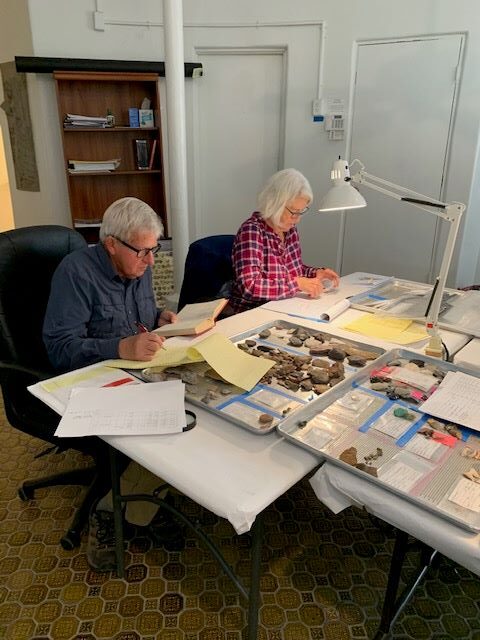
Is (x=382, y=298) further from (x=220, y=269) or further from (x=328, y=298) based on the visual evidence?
(x=220, y=269)

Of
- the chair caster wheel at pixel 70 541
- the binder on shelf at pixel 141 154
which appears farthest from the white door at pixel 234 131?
the chair caster wheel at pixel 70 541

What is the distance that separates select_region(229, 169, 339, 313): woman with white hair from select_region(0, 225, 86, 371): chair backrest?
70cm

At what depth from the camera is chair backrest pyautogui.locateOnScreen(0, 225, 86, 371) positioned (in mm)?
1551

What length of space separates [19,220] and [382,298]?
3.28m

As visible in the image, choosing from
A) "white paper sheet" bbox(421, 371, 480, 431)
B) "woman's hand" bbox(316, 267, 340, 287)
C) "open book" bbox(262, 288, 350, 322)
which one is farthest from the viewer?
"woman's hand" bbox(316, 267, 340, 287)

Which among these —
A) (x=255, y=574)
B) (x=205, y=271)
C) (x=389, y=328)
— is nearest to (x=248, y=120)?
(x=205, y=271)

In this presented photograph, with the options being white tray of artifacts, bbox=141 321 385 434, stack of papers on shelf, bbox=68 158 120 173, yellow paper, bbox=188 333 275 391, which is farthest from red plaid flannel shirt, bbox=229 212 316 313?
stack of papers on shelf, bbox=68 158 120 173

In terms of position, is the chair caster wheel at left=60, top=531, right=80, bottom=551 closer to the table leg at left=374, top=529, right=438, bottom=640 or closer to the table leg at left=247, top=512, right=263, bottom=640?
the table leg at left=247, top=512, right=263, bottom=640

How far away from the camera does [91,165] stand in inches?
134

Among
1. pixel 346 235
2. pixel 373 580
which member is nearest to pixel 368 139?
pixel 346 235

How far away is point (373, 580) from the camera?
159cm

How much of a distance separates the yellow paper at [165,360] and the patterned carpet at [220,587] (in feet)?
2.45

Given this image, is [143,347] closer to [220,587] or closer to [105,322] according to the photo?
[105,322]

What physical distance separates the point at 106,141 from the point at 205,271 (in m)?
1.94
